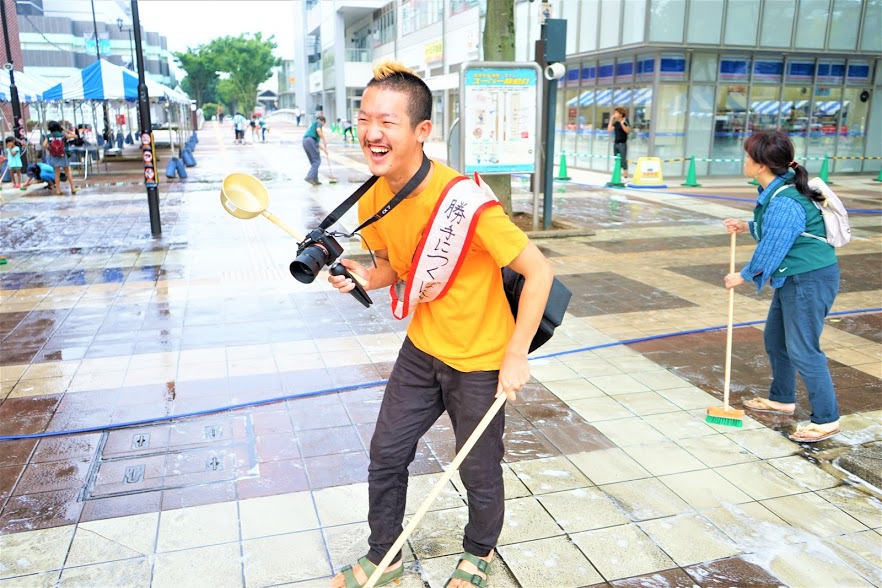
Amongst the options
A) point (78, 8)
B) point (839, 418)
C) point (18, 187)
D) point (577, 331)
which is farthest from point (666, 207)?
point (78, 8)

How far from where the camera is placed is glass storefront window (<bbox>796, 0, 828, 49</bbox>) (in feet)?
62.0

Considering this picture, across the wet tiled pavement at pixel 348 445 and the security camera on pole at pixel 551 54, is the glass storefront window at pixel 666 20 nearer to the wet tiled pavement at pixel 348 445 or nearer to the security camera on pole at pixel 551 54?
the security camera on pole at pixel 551 54

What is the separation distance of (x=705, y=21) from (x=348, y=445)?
17.3m

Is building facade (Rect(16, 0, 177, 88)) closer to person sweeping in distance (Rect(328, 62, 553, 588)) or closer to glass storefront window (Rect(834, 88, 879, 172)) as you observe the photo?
glass storefront window (Rect(834, 88, 879, 172))

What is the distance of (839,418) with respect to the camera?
452 centimetres

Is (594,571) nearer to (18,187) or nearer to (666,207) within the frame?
(666,207)

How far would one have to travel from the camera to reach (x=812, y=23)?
750 inches

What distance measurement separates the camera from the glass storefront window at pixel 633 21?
17.9 m

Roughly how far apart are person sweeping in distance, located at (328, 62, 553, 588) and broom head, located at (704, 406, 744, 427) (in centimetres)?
216

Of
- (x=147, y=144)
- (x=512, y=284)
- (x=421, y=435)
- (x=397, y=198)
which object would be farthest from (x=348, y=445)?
(x=147, y=144)

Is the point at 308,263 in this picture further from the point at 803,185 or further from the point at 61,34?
the point at 61,34

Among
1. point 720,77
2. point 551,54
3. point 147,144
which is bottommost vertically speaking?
point 147,144

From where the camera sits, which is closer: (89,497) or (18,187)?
(89,497)

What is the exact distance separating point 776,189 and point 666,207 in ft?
34.2
